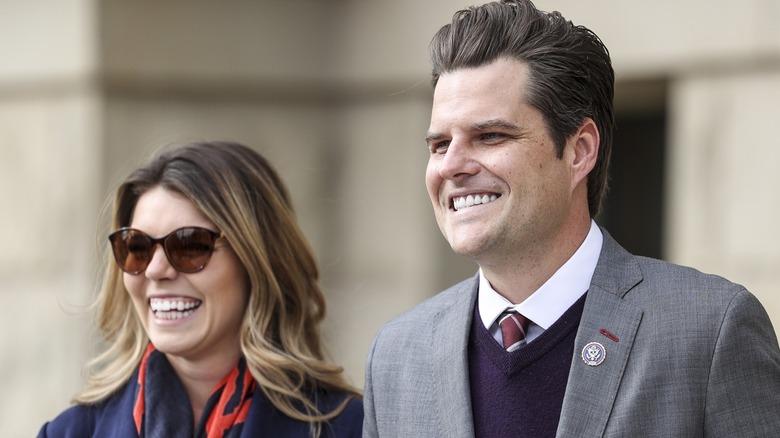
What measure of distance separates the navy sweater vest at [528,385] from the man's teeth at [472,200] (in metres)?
0.35

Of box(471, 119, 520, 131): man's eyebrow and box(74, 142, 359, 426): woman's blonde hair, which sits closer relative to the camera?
box(471, 119, 520, 131): man's eyebrow

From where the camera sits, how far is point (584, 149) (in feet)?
10.1

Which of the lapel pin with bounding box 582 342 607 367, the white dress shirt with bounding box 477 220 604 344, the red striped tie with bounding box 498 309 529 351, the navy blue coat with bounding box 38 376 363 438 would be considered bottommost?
the navy blue coat with bounding box 38 376 363 438

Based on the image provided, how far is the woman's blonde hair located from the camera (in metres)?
3.88

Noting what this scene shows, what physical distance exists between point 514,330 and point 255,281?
1.21 meters

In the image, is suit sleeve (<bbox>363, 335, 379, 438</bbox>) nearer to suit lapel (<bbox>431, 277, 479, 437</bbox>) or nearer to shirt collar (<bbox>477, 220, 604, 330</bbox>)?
suit lapel (<bbox>431, 277, 479, 437</bbox>)

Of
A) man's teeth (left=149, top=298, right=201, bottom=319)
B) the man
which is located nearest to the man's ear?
the man

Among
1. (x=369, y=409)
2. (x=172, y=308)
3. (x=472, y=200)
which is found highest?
(x=472, y=200)

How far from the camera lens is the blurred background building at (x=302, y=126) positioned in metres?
6.52

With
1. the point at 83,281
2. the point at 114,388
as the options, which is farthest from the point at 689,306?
→ the point at 83,281

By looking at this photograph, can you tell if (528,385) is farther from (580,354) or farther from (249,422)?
(249,422)

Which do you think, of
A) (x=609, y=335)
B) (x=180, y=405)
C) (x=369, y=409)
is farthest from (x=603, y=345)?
(x=180, y=405)

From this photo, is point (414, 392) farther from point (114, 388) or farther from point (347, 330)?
point (347, 330)

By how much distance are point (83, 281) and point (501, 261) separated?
192 inches
